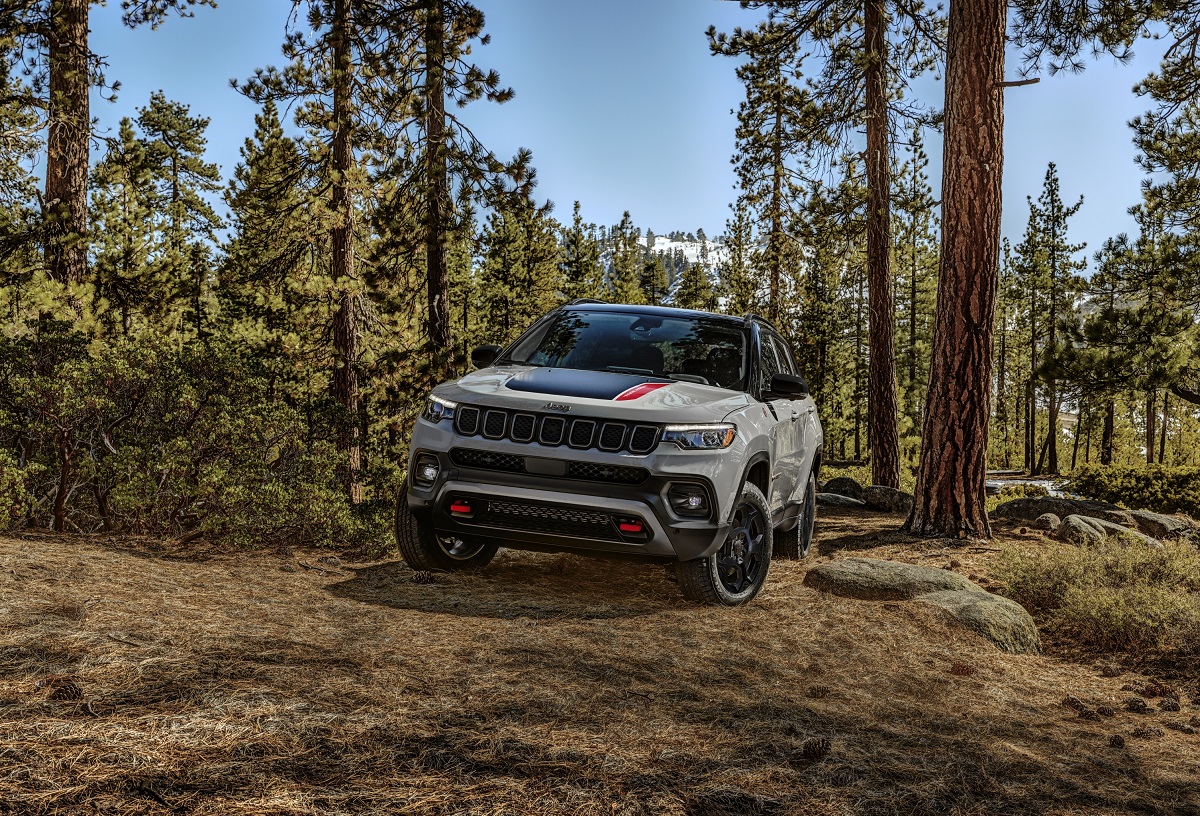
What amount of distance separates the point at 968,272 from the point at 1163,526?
5.22 metres

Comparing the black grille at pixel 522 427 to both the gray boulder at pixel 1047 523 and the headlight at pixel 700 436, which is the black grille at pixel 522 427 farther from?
the gray boulder at pixel 1047 523

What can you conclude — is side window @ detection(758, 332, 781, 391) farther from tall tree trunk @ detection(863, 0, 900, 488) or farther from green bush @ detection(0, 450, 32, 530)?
tall tree trunk @ detection(863, 0, 900, 488)

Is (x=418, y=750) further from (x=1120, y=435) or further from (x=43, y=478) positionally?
(x=1120, y=435)

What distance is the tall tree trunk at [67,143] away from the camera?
11805 millimetres

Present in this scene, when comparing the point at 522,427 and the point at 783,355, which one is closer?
the point at 522,427

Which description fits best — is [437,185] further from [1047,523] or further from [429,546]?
[1047,523]

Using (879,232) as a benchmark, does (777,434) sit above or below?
below

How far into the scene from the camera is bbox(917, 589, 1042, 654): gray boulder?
6.51 m

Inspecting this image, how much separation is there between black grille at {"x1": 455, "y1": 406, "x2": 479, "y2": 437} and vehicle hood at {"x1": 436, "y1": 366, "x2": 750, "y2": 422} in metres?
0.07

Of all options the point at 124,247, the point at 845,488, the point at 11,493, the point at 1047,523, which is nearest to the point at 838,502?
the point at 845,488

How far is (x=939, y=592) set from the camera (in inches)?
288

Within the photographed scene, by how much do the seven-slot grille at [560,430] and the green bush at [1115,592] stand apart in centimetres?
376

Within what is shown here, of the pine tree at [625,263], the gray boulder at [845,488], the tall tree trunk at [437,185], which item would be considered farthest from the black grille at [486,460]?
the pine tree at [625,263]

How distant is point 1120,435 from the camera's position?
59656 mm
